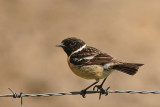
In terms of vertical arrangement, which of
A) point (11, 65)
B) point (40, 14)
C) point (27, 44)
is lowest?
point (11, 65)

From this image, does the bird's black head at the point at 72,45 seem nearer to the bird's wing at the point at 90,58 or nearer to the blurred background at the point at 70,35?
the bird's wing at the point at 90,58

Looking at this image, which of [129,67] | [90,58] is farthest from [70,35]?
[129,67]

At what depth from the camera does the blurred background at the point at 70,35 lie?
632 inches

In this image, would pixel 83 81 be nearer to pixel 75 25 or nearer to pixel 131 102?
pixel 131 102

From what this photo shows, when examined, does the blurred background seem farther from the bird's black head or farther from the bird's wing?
the bird's wing

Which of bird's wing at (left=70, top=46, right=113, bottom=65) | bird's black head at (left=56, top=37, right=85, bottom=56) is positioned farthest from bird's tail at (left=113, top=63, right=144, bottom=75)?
bird's black head at (left=56, top=37, right=85, bottom=56)

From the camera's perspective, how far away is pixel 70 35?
19.4 meters

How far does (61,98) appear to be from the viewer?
52.1ft

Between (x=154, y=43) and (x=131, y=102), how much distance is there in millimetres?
4276

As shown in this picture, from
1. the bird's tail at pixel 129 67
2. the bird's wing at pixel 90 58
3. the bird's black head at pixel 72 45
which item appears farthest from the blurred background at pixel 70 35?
the bird's tail at pixel 129 67

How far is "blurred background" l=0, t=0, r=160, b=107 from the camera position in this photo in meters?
16.1

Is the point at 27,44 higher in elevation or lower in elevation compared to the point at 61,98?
higher

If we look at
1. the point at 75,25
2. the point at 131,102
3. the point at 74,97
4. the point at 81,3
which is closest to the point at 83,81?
the point at 74,97

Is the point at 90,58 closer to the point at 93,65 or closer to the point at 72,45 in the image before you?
the point at 93,65
